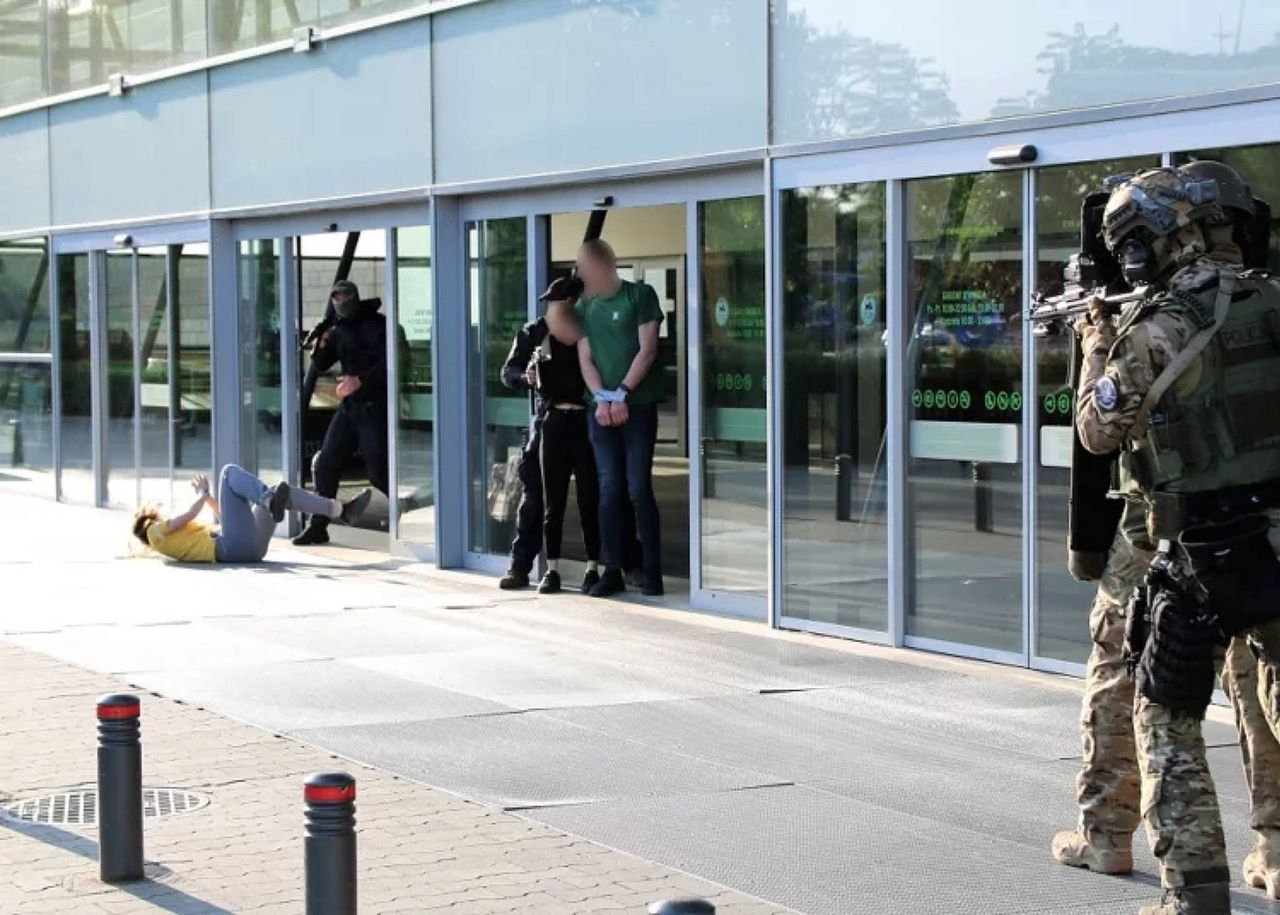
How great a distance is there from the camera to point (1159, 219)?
5.71 metres

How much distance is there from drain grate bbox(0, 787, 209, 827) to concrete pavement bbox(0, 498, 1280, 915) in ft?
2.72

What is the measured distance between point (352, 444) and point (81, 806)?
9.12m

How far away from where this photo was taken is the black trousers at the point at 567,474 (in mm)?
13273

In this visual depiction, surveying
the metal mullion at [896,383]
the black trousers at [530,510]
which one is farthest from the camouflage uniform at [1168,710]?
the black trousers at [530,510]

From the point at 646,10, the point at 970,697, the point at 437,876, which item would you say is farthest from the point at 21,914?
the point at 646,10

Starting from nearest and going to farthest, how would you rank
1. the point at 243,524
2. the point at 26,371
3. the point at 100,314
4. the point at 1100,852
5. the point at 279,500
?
the point at 1100,852 < the point at 279,500 < the point at 243,524 < the point at 100,314 < the point at 26,371

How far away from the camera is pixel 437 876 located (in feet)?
21.0

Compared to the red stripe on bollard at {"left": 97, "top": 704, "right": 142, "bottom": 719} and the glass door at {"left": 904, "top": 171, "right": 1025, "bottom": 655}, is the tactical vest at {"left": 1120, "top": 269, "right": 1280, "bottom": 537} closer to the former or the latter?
the red stripe on bollard at {"left": 97, "top": 704, "right": 142, "bottom": 719}

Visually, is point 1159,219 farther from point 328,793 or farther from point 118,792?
point 118,792

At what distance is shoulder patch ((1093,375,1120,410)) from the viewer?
5.56m

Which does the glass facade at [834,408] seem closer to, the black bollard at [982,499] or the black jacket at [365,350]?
the black bollard at [982,499]


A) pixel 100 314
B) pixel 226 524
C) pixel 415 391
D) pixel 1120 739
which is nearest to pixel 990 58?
pixel 1120 739

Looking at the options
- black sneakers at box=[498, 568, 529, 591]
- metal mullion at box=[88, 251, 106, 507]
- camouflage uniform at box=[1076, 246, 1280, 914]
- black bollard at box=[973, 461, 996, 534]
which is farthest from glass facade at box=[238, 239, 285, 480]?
camouflage uniform at box=[1076, 246, 1280, 914]

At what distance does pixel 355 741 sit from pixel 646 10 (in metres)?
5.78
